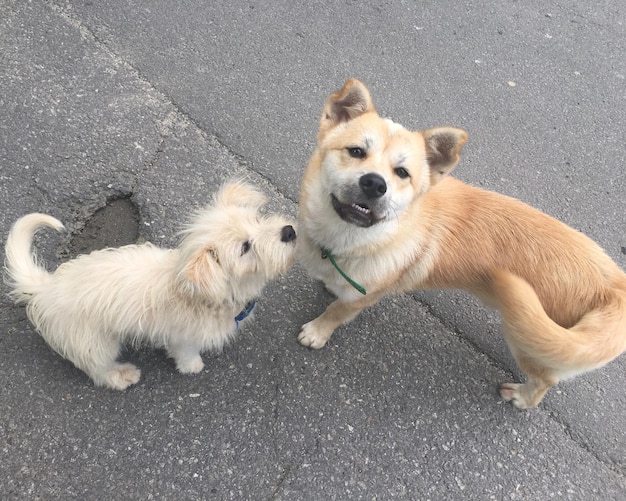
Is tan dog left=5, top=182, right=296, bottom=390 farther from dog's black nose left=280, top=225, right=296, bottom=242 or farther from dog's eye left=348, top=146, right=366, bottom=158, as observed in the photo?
dog's eye left=348, top=146, right=366, bottom=158

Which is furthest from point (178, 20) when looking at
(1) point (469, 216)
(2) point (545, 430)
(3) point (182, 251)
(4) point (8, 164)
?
(2) point (545, 430)

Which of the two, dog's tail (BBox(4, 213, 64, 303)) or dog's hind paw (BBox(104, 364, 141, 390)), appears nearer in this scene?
dog's tail (BBox(4, 213, 64, 303))

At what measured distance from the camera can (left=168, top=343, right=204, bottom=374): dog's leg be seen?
2170mm

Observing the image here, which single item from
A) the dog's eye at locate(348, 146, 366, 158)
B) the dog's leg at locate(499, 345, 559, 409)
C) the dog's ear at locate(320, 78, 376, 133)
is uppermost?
the dog's ear at locate(320, 78, 376, 133)

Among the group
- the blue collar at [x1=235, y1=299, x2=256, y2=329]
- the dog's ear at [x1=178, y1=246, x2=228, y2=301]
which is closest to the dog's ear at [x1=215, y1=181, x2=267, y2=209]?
the dog's ear at [x1=178, y1=246, x2=228, y2=301]

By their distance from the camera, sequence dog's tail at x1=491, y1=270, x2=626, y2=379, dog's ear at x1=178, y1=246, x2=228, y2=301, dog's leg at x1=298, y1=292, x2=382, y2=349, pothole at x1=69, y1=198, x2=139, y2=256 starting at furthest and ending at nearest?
pothole at x1=69, y1=198, x2=139, y2=256 < dog's leg at x1=298, y1=292, x2=382, y2=349 < dog's tail at x1=491, y1=270, x2=626, y2=379 < dog's ear at x1=178, y1=246, x2=228, y2=301

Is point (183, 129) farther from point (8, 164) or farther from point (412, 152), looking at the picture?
point (412, 152)

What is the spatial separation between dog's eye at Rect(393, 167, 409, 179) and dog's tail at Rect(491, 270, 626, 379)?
0.64 metres

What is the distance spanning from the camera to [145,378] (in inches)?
91.8

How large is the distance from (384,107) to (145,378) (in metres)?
2.93

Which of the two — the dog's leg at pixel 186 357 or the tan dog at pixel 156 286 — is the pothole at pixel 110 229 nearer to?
the tan dog at pixel 156 286

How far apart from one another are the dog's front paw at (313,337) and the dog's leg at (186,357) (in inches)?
23.7

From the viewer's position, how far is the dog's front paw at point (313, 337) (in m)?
2.55

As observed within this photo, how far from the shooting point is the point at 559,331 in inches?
70.9
